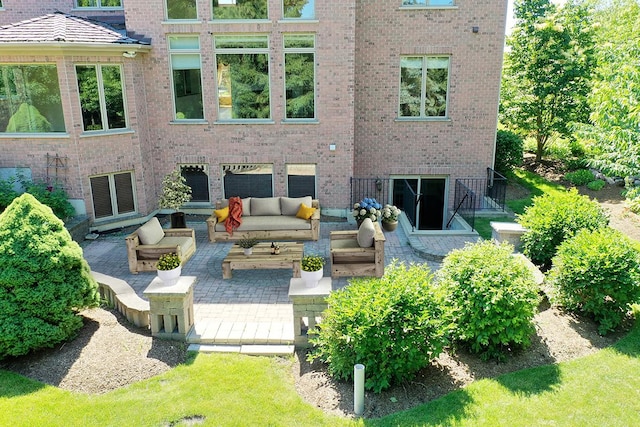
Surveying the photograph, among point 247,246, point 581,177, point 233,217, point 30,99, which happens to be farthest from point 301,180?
point 581,177

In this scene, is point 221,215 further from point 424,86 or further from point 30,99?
point 424,86

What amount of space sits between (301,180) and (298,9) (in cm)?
470

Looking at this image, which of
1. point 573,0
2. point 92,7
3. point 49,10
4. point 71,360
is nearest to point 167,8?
point 92,7

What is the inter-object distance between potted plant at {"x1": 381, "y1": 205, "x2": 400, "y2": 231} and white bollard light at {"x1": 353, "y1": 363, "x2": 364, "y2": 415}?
301 inches

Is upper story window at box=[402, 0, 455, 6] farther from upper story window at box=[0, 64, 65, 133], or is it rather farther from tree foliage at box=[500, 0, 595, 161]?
upper story window at box=[0, 64, 65, 133]

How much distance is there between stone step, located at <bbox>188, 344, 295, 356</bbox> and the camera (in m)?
7.00

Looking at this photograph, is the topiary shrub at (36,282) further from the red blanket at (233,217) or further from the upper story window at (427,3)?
the upper story window at (427,3)

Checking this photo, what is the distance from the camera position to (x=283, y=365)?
6.71 metres

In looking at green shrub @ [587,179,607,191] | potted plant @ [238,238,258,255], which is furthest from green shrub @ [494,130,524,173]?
potted plant @ [238,238,258,255]

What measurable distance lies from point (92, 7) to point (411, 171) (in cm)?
1100

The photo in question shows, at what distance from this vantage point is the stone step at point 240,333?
7.27m

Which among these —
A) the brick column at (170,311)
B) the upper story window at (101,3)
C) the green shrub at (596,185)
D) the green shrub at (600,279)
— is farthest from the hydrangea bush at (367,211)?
the upper story window at (101,3)

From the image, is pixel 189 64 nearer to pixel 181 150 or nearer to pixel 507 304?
pixel 181 150

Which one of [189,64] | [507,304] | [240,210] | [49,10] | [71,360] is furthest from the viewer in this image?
[49,10]
